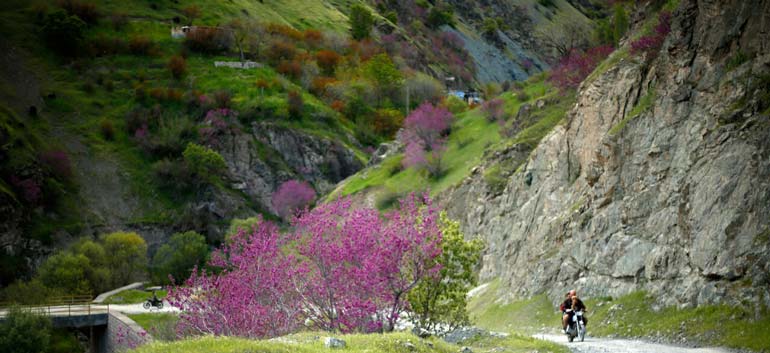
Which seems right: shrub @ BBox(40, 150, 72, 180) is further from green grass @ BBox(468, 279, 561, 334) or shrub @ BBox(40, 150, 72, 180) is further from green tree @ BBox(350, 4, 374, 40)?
green grass @ BBox(468, 279, 561, 334)

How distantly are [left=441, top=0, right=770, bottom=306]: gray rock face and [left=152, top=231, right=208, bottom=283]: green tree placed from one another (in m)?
48.9

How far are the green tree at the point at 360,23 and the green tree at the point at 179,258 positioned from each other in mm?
86348

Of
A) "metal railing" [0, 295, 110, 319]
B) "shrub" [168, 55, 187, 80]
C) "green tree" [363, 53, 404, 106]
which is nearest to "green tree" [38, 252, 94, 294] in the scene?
"metal railing" [0, 295, 110, 319]

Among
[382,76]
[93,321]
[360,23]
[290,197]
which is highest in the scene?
[360,23]

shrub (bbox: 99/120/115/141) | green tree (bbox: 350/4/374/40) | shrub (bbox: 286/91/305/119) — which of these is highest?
green tree (bbox: 350/4/374/40)

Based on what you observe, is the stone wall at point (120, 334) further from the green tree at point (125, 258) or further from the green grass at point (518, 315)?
the green tree at point (125, 258)

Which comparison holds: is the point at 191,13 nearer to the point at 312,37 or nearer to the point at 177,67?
the point at 312,37

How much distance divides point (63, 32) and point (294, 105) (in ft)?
145

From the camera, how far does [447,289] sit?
2942 cm

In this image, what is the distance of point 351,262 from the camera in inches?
1096

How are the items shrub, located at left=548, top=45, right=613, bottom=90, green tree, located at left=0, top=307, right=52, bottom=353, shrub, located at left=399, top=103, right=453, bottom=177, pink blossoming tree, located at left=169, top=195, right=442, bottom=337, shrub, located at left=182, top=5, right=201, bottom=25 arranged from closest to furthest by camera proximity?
pink blossoming tree, located at left=169, top=195, right=442, bottom=337
green tree, located at left=0, top=307, right=52, bottom=353
shrub, located at left=548, top=45, right=613, bottom=90
shrub, located at left=399, top=103, right=453, bottom=177
shrub, located at left=182, top=5, right=201, bottom=25

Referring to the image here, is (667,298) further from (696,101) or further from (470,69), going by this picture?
(470,69)

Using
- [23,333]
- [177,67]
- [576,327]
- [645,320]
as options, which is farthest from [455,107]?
[576,327]

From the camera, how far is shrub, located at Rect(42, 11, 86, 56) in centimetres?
13688
